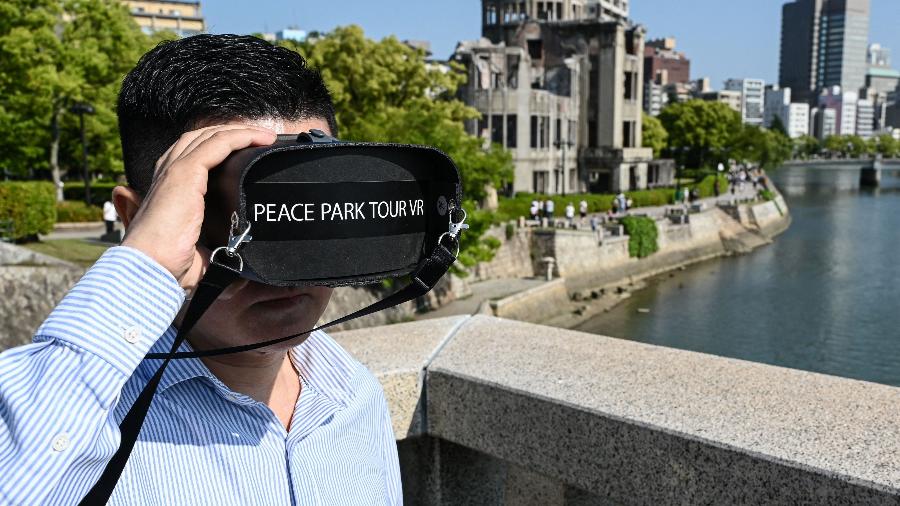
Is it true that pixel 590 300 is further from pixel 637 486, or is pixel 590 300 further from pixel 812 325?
pixel 637 486

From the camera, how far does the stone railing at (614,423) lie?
2248 millimetres

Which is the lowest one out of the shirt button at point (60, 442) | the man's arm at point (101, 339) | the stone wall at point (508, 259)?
the stone wall at point (508, 259)

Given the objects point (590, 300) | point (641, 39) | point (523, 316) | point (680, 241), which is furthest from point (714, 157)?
point (523, 316)

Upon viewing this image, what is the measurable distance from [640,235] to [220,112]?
130ft

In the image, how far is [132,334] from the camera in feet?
4.21

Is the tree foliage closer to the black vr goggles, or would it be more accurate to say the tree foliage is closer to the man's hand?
the black vr goggles

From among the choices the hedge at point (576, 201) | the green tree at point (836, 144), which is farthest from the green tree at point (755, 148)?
the green tree at point (836, 144)

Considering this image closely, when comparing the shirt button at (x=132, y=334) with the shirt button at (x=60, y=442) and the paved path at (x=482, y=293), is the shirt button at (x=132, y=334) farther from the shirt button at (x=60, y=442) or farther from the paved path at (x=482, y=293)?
the paved path at (x=482, y=293)

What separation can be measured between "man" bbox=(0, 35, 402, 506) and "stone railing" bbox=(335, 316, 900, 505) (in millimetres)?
770

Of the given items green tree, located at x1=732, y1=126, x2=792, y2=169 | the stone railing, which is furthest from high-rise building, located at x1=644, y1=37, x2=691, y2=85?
the stone railing

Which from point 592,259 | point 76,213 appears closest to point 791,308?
point 592,259

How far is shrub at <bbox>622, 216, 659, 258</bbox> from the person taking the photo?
39.6 metres

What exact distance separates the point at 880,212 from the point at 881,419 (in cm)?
7382

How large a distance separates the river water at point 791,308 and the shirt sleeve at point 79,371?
25954 mm
